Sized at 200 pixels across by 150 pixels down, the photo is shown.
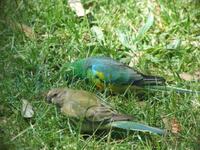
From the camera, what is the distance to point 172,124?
146 inches

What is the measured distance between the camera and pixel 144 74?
4016 millimetres

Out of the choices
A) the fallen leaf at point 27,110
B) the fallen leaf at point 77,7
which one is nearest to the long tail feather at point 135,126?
the fallen leaf at point 27,110

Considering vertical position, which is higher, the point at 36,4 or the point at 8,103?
the point at 36,4

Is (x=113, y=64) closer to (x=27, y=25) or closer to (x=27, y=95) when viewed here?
(x=27, y=95)

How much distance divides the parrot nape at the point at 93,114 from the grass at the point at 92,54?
2.5 inches

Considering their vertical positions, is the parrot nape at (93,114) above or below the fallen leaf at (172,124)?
above

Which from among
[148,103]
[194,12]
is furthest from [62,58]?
[194,12]

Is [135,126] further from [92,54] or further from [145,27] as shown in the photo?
[145,27]

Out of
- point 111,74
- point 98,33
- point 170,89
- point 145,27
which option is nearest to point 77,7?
point 98,33

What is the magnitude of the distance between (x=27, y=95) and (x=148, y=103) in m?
0.67

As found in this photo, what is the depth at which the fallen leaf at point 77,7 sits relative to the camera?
4.63 metres

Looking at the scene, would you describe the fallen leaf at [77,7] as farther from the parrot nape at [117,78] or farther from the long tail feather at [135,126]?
the long tail feather at [135,126]

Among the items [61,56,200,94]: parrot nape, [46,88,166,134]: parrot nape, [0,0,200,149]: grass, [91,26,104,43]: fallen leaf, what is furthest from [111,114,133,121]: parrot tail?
[91,26,104,43]: fallen leaf

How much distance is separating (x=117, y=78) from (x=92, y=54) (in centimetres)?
42
